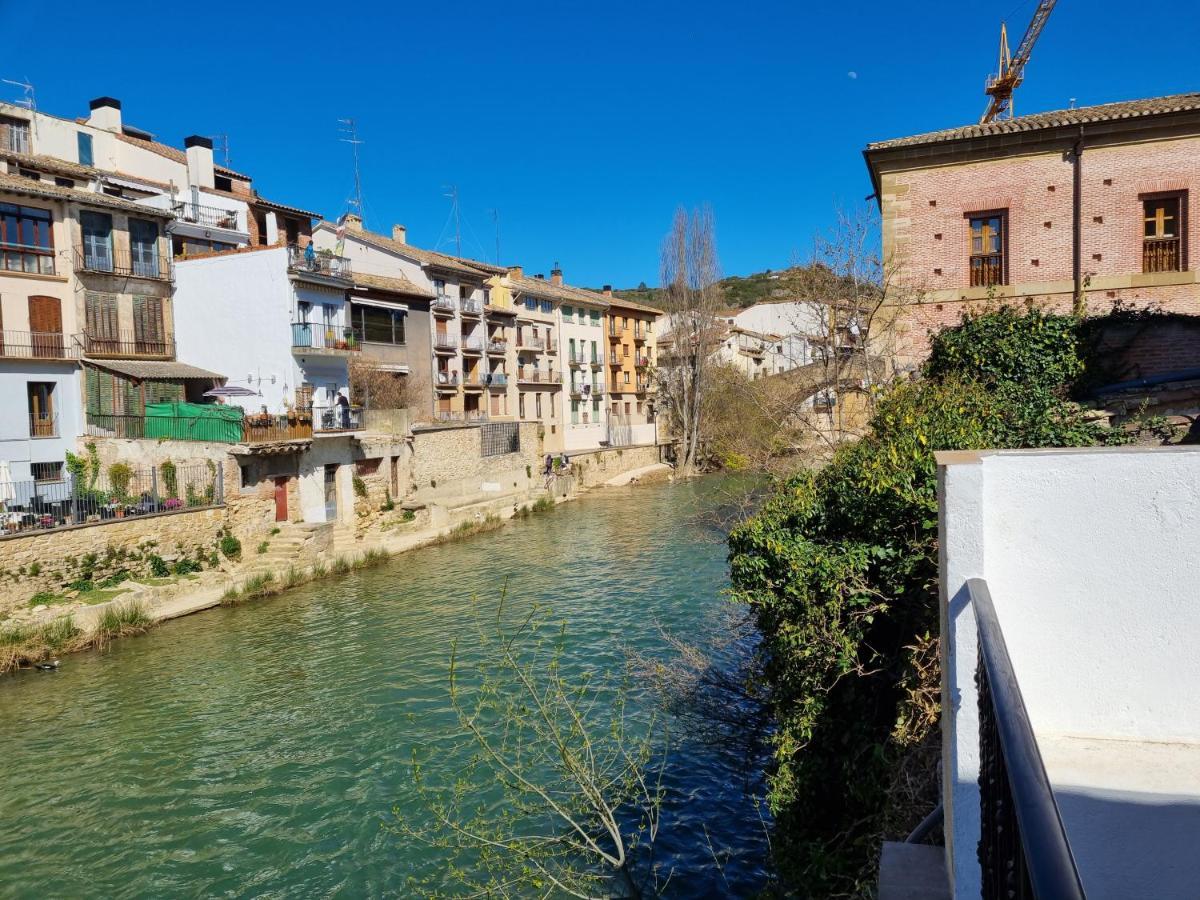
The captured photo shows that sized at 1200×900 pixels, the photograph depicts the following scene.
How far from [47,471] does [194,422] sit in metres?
4.27

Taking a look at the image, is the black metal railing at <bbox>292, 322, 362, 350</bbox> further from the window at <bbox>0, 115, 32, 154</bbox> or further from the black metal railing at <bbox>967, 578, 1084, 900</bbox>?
the black metal railing at <bbox>967, 578, 1084, 900</bbox>

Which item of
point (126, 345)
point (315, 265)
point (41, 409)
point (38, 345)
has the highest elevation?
point (315, 265)

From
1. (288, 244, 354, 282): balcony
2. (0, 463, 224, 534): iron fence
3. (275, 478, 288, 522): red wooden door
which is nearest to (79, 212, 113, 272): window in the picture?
(288, 244, 354, 282): balcony

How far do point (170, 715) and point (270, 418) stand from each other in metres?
13.0

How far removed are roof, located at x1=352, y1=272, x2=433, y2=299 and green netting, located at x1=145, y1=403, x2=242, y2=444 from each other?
1121 cm

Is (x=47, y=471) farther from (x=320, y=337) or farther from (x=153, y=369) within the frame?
(x=320, y=337)

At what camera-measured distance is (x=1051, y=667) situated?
431 centimetres

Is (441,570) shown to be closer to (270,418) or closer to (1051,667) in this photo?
(270,418)

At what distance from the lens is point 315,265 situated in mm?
30500

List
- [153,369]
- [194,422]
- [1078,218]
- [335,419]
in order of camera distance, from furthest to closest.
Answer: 1. [335,419]
2. [153,369]
3. [194,422]
4. [1078,218]

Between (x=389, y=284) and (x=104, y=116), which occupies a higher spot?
(x=104, y=116)

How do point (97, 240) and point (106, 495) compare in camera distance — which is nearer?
point (106, 495)

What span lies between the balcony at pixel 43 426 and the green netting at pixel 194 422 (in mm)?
2477

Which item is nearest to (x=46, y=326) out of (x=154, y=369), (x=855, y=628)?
(x=154, y=369)
